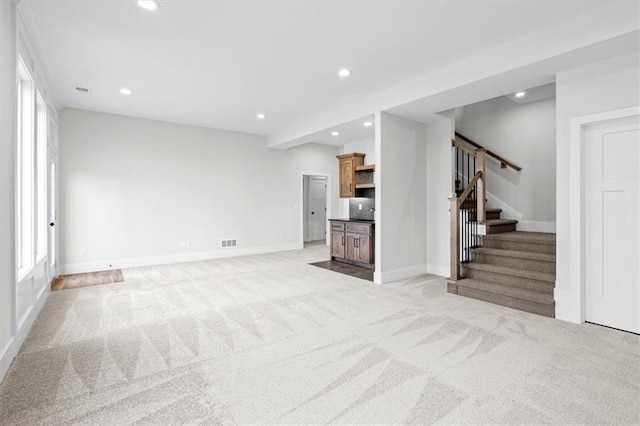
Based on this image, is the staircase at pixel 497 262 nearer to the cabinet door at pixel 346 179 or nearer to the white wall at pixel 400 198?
the white wall at pixel 400 198

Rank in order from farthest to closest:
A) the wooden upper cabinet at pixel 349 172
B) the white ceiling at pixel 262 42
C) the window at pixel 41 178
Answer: the wooden upper cabinet at pixel 349 172
the window at pixel 41 178
the white ceiling at pixel 262 42

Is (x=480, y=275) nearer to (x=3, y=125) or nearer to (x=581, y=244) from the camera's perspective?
(x=581, y=244)

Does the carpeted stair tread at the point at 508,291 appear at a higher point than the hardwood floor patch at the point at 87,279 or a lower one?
higher

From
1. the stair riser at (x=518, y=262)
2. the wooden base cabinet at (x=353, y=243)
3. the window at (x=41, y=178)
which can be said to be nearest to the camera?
the stair riser at (x=518, y=262)

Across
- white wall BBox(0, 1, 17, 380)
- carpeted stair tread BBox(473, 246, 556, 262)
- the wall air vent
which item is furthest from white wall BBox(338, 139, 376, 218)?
white wall BBox(0, 1, 17, 380)

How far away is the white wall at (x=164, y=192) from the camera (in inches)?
224

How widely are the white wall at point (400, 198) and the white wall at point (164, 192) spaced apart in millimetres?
3838

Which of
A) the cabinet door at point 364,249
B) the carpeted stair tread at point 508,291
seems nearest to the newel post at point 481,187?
the carpeted stair tread at point 508,291

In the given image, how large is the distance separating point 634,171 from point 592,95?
0.83 metres

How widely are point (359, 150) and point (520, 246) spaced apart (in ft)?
15.6

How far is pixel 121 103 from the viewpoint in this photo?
17.5 feet

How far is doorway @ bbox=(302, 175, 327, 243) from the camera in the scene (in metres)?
→ 10.1

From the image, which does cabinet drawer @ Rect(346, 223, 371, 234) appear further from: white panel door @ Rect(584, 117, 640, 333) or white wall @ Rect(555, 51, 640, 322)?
white panel door @ Rect(584, 117, 640, 333)

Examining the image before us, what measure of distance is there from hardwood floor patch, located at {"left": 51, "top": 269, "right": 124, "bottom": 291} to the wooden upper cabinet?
15.5 feet
